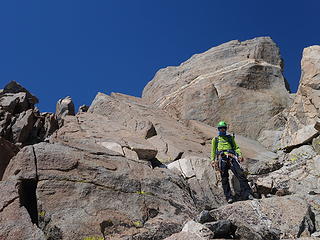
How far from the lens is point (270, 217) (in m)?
11.6

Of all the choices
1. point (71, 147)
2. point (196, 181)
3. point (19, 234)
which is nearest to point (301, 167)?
point (196, 181)

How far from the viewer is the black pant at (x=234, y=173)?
17.3m

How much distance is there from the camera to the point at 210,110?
34.4 meters

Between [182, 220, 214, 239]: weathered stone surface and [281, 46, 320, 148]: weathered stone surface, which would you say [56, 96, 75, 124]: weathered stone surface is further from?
[182, 220, 214, 239]: weathered stone surface

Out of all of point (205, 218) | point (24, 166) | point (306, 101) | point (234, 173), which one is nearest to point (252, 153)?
point (306, 101)

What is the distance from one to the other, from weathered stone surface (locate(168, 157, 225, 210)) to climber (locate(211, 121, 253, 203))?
1.81ft

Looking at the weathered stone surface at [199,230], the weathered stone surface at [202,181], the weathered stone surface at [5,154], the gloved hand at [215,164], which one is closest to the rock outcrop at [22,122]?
the weathered stone surface at [5,154]

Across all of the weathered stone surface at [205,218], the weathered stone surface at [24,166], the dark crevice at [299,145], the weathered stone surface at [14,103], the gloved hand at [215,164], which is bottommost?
the weathered stone surface at [205,218]

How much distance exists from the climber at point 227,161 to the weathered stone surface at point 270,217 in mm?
4694

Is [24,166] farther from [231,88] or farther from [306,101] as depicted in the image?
[231,88]

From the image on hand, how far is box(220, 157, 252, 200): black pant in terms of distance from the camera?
17281 mm

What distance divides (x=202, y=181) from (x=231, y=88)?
1891 cm

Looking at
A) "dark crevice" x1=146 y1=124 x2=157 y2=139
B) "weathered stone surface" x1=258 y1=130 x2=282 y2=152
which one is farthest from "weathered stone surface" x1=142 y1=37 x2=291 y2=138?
"dark crevice" x1=146 y1=124 x2=157 y2=139

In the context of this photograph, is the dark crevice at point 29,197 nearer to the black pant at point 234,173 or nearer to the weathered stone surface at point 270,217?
the weathered stone surface at point 270,217
